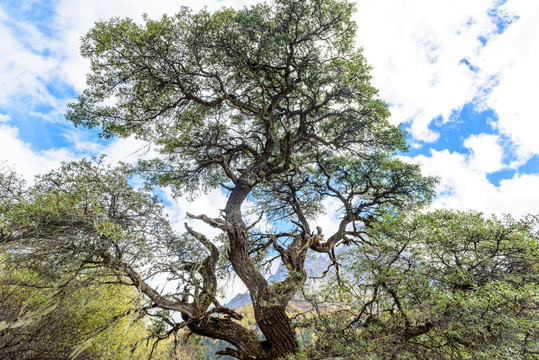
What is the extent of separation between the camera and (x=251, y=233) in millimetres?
7902

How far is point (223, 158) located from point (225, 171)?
423mm

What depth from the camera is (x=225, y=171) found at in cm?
707

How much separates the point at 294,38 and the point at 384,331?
21.5ft

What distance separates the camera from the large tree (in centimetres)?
447

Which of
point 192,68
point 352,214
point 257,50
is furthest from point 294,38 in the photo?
point 352,214

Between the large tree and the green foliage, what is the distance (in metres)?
1.36

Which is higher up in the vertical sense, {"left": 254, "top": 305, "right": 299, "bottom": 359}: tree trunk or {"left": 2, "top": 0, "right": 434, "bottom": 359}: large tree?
{"left": 2, "top": 0, "right": 434, "bottom": 359}: large tree

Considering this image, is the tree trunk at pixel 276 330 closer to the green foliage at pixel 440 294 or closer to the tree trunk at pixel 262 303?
the tree trunk at pixel 262 303

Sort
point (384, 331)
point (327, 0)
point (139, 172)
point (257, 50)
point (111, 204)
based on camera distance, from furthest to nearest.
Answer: point (139, 172) → point (257, 50) → point (327, 0) → point (111, 204) → point (384, 331)

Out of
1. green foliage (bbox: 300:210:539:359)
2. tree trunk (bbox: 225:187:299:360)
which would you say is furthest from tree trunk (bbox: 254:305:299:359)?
green foliage (bbox: 300:210:539:359)

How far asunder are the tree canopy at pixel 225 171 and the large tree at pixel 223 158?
0.04m

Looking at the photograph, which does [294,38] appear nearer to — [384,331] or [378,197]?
[378,197]

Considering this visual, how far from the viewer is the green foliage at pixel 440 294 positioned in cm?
251

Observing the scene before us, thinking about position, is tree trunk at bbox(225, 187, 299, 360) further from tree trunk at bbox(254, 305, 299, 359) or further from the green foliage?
the green foliage
